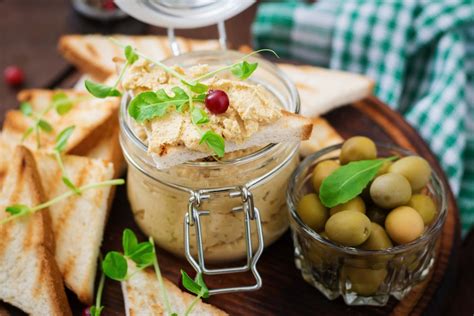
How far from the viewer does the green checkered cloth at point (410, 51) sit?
222cm

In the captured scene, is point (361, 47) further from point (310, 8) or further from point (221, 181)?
point (221, 181)

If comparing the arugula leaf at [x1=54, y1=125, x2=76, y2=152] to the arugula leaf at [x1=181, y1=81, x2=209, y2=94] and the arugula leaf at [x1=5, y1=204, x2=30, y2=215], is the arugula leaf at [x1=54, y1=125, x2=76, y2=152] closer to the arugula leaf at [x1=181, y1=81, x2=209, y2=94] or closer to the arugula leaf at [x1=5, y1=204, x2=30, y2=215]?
the arugula leaf at [x1=5, y1=204, x2=30, y2=215]

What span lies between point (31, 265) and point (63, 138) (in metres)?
0.40

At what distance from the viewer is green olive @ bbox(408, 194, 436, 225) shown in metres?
1.44

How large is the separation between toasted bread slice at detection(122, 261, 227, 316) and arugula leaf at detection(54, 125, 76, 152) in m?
0.41

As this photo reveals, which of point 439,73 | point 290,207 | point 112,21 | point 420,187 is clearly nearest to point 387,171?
point 420,187

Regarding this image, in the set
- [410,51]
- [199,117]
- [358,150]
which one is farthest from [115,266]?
[410,51]

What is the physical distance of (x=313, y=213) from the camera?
1.44 metres

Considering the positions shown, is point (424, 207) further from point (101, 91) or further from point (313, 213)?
point (101, 91)

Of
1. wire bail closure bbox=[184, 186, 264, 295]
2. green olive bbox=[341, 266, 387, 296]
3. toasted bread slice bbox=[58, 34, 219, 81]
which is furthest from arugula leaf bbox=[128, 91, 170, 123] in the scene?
toasted bread slice bbox=[58, 34, 219, 81]

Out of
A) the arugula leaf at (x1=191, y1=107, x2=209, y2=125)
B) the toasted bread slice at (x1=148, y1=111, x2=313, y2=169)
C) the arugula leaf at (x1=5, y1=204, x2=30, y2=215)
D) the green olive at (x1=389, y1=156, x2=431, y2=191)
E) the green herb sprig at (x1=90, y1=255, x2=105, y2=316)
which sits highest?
the arugula leaf at (x1=191, y1=107, x2=209, y2=125)

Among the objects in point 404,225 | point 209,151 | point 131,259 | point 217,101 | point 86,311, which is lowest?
point 86,311

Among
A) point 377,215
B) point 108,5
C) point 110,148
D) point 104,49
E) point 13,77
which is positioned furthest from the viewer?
point 108,5

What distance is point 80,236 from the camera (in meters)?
1.60
